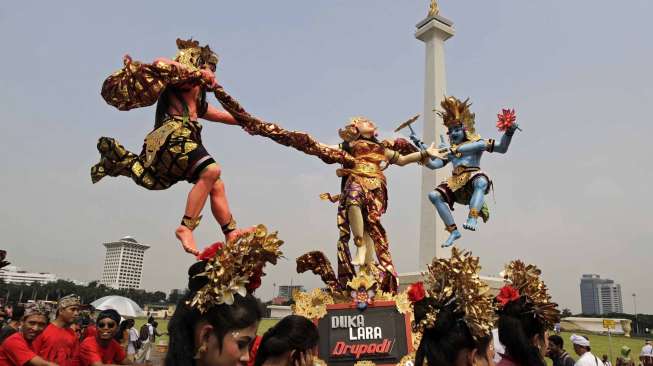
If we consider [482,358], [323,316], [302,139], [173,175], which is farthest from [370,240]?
[482,358]

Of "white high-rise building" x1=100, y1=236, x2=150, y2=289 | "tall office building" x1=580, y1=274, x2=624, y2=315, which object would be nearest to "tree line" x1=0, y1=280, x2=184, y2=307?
"white high-rise building" x1=100, y1=236, x2=150, y2=289

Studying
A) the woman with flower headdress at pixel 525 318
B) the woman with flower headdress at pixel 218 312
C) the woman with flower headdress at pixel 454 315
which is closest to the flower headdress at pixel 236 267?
the woman with flower headdress at pixel 218 312

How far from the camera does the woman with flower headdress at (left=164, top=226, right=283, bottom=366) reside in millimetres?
1691

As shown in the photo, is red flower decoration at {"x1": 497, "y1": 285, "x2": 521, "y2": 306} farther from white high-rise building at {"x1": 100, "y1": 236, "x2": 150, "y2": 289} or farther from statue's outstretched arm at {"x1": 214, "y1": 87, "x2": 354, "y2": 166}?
white high-rise building at {"x1": 100, "y1": 236, "x2": 150, "y2": 289}

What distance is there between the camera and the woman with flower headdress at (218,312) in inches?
66.6

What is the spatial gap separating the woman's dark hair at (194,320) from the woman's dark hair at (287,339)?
90 centimetres

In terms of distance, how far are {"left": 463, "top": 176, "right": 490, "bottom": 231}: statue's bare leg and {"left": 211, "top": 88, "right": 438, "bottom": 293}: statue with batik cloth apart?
2.50 ft

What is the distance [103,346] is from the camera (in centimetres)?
385

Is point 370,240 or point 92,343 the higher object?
point 370,240

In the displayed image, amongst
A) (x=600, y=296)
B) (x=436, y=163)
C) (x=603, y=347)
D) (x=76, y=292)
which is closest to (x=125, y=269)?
(x=76, y=292)

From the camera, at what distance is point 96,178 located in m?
4.23

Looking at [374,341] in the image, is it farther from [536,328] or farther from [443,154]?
[443,154]

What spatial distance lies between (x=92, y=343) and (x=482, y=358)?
289 cm

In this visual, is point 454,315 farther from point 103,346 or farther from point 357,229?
point 357,229
